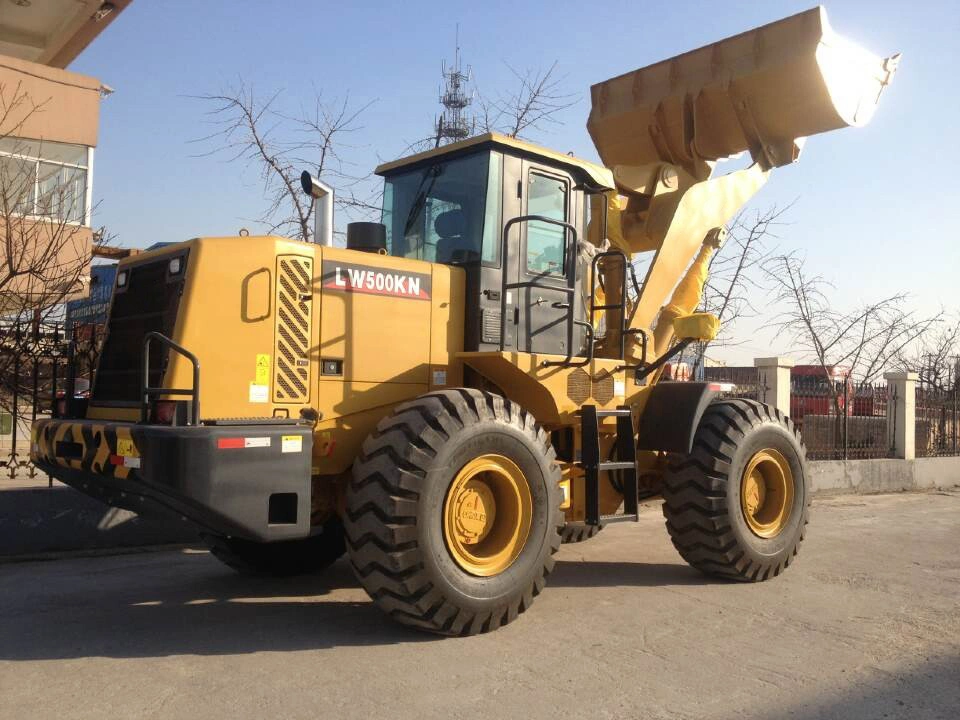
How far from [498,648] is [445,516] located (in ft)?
2.60

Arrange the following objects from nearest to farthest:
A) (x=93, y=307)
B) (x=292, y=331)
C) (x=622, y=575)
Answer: (x=292, y=331)
(x=622, y=575)
(x=93, y=307)

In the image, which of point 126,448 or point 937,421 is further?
point 937,421

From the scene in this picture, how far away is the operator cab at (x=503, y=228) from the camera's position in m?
6.02

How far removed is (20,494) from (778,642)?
242 inches

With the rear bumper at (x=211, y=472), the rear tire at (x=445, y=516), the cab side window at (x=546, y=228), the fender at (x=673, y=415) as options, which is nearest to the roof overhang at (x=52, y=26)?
the cab side window at (x=546, y=228)

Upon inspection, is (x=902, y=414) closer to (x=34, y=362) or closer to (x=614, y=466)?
(x=614, y=466)

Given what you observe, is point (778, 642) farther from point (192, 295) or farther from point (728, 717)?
point (192, 295)

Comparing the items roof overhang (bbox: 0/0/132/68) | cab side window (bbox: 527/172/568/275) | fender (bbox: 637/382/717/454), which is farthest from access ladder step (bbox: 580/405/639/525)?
roof overhang (bbox: 0/0/132/68)

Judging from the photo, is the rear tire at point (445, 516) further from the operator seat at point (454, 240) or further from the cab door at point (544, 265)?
the operator seat at point (454, 240)

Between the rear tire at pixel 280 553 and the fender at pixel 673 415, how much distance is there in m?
2.51

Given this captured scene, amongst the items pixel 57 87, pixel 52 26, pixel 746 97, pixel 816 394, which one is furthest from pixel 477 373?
pixel 52 26

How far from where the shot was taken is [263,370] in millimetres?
5082

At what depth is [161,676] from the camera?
4.33 m

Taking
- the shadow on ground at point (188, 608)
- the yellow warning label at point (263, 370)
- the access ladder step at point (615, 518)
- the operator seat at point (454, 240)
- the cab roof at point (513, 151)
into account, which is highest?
the cab roof at point (513, 151)
